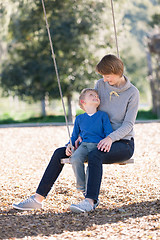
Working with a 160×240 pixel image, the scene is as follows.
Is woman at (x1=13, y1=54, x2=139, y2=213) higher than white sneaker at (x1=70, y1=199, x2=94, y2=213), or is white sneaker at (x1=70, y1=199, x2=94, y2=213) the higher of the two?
woman at (x1=13, y1=54, x2=139, y2=213)

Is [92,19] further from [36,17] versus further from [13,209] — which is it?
[13,209]

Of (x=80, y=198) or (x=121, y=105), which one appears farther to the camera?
(x=80, y=198)

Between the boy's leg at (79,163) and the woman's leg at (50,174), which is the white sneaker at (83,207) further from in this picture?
the woman's leg at (50,174)

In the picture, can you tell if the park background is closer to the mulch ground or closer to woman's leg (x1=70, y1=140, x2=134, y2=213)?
the mulch ground

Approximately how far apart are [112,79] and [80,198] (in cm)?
111

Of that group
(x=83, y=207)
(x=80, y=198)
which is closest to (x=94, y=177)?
(x=83, y=207)

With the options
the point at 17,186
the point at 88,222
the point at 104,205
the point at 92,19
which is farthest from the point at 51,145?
the point at 92,19

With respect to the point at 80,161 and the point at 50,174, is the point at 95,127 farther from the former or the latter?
the point at 50,174

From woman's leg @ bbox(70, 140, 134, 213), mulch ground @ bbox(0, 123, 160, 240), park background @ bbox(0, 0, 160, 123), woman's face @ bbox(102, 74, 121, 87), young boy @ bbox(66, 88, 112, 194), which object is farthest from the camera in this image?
park background @ bbox(0, 0, 160, 123)

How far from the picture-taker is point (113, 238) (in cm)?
273

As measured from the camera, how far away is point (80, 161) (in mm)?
3381

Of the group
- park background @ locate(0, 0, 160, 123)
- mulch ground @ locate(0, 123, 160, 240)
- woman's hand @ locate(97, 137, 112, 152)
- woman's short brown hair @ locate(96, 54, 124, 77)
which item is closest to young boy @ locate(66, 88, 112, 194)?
woman's hand @ locate(97, 137, 112, 152)

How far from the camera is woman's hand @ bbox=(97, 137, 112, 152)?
330 cm

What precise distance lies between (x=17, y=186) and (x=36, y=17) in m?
10.2
